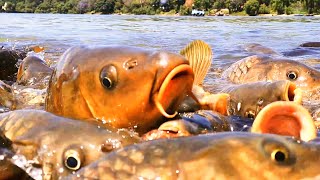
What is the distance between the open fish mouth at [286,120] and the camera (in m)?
2.42

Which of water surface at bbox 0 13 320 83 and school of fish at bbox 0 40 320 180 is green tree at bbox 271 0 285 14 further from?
school of fish at bbox 0 40 320 180

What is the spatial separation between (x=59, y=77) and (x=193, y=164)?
5.39 feet

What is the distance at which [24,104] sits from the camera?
4664mm

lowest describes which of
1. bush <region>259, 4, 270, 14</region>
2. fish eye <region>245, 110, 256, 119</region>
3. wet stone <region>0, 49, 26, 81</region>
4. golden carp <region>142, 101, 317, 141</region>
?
bush <region>259, 4, 270, 14</region>

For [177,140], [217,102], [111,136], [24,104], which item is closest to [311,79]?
[217,102]

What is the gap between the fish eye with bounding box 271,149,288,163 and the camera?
1.72m

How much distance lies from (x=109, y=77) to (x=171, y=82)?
39cm

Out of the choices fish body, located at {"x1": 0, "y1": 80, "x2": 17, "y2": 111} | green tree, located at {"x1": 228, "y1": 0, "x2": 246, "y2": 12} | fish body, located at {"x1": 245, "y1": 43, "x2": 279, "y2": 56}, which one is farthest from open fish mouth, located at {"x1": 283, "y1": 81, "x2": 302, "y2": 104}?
green tree, located at {"x1": 228, "y1": 0, "x2": 246, "y2": 12}

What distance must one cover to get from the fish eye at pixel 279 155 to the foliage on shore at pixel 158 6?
74889mm

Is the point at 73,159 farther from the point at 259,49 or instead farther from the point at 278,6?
the point at 278,6

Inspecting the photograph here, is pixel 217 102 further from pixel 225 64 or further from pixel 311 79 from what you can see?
pixel 225 64

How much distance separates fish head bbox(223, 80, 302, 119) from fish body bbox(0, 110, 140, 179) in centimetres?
167

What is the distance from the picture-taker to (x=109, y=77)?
9.25 feet

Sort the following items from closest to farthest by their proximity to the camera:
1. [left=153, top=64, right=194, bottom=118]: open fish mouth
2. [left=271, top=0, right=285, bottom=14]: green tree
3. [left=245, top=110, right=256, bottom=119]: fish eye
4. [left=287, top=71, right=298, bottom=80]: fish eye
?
[left=153, top=64, right=194, bottom=118]: open fish mouth, [left=245, top=110, right=256, bottom=119]: fish eye, [left=287, top=71, right=298, bottom=80]: fish eye, [left=271, top=0, right=285, bottom=14]: green tree
